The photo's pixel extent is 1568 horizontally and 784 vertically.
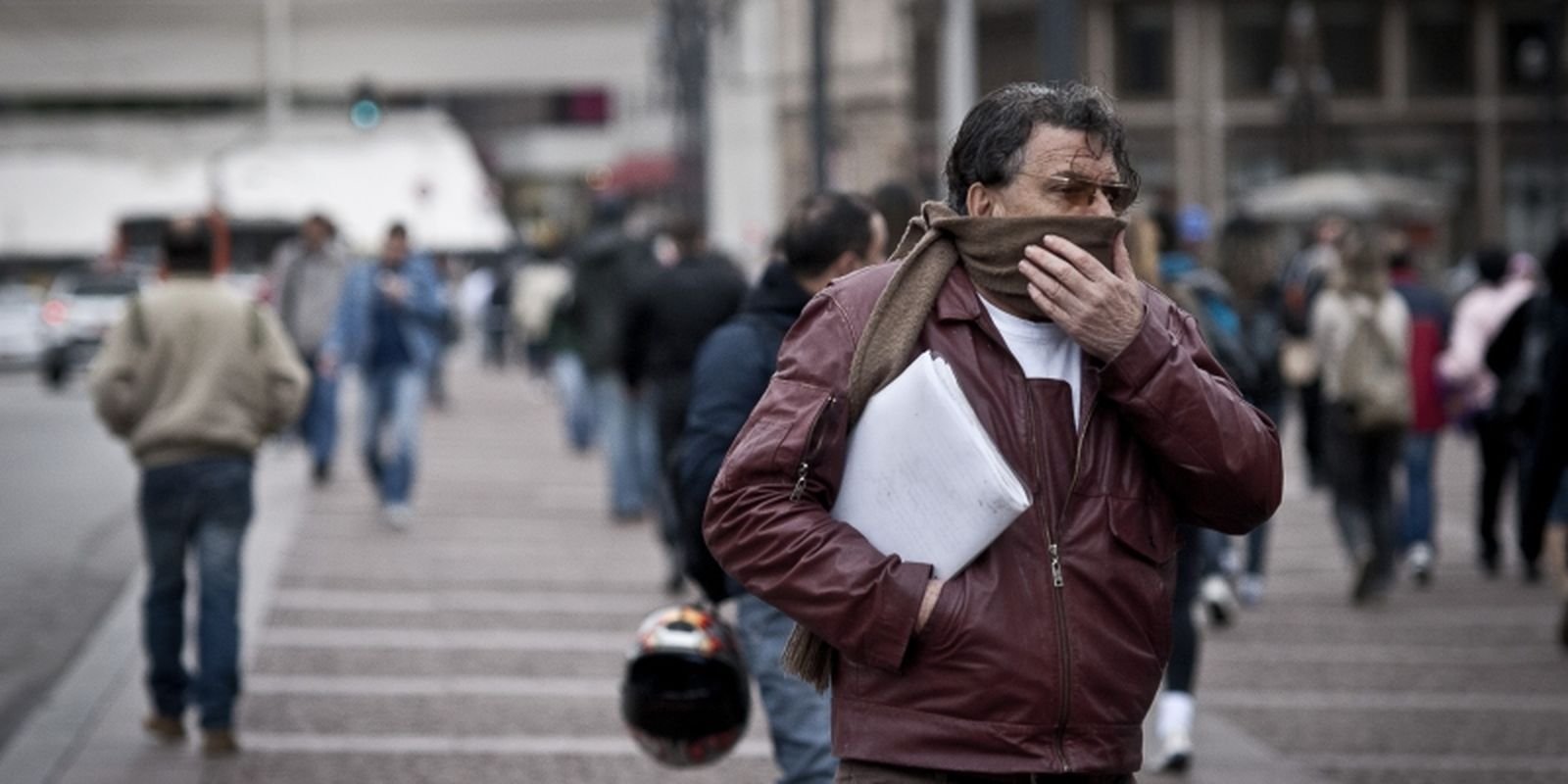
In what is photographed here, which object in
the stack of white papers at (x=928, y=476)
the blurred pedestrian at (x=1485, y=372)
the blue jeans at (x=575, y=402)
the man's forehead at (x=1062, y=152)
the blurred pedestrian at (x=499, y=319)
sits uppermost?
the man's forehead at (x=1062, y=152)

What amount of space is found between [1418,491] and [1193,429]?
34.5ft

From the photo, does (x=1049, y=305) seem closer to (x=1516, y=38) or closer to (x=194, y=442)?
(x=194, y=442)

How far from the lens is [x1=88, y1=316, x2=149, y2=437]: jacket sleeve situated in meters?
8.69

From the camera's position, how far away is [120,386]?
8.70m

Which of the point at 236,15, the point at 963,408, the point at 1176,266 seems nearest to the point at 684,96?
the point at 236,15

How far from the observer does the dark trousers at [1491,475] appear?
14266mm

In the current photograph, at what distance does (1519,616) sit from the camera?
12695 millimetres

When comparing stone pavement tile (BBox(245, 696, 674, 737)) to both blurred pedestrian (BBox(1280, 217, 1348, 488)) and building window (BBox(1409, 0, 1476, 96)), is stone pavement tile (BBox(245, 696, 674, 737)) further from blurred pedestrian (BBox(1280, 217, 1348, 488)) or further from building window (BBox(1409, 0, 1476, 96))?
building window (BBox(1409, 0, 1476, 96))

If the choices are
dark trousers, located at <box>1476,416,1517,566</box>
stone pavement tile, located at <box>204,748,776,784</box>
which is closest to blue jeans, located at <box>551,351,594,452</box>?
dark trousers, located at <box>1476,416,1517,566</box>

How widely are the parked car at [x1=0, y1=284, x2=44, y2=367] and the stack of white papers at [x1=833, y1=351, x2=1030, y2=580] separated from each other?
40584 mm

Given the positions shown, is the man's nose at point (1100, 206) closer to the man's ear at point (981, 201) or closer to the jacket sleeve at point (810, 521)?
the man's ear at point (981, 201)

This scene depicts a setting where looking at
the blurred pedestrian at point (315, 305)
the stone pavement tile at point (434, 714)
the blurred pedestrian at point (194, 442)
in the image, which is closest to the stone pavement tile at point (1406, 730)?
the stone pavement tile at point (434, 714)

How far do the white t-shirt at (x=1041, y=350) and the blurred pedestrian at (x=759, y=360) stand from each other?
92.2 inches

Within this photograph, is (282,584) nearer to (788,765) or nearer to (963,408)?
(788,765)
